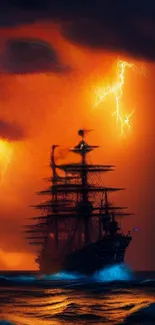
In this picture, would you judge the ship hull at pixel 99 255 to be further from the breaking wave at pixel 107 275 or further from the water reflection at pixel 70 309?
the water reflection at pixel 70 309

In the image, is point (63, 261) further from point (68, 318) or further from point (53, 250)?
point (68, 318)

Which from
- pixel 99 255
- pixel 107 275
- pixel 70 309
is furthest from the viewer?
pixel 107 275

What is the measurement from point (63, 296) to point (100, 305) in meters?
19.8

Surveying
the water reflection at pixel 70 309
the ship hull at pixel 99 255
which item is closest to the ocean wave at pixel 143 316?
the water reflection at pixel 70 309

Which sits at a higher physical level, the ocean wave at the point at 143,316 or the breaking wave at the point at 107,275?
the breaking wave at the point at 107,275

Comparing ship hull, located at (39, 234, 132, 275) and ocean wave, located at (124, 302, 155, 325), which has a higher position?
ship hull, located at (39, 234, 132, 275)

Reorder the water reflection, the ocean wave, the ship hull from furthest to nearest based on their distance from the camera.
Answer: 1. the ship hull
2. the water reflection
3. the ocean wave

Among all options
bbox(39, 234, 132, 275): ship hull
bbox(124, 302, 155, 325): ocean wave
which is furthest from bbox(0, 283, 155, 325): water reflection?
bbox(39, 234, 132, 275): ship hull

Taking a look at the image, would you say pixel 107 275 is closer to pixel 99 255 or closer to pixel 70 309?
pixel 99 255

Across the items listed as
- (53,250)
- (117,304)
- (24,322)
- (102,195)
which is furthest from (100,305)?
(53,250)

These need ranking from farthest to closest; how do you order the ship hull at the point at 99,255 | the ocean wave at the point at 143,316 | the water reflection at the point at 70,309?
the ship hull at the point at 99,255 < the water reflection at the point at 70,309 < the ocean wave at the point at 143,316

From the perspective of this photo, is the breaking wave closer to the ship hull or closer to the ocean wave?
the ship hull

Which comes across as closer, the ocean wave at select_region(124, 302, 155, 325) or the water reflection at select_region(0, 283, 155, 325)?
the ocean wave at select_region(124, 302, 155, 325)

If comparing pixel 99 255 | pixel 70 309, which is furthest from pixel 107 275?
pixel 70 309
